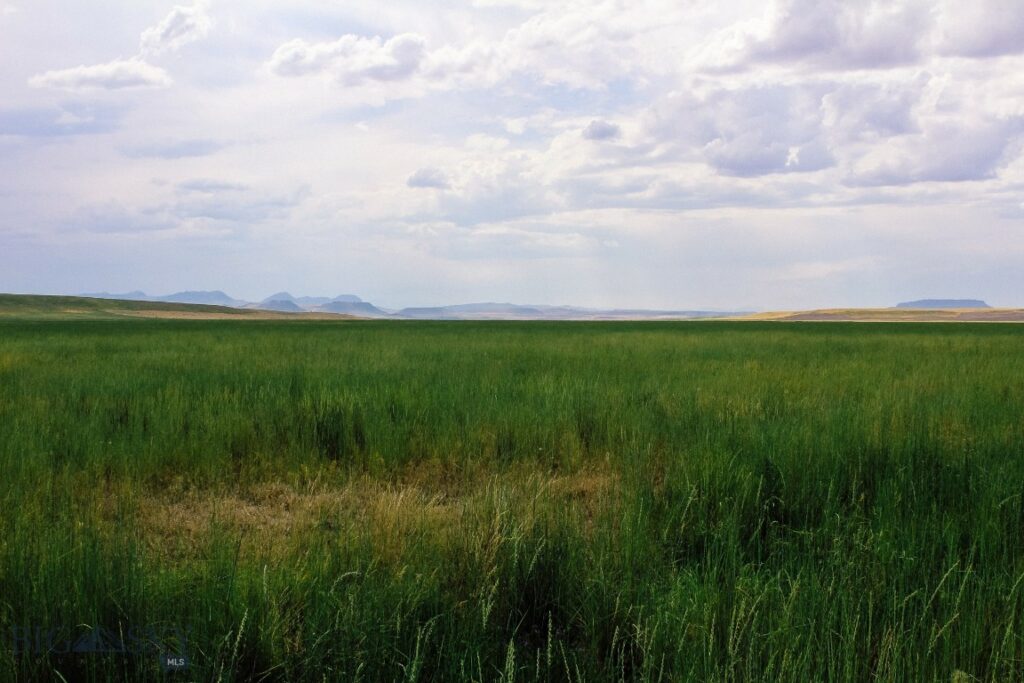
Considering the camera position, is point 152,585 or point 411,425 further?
point 411,425

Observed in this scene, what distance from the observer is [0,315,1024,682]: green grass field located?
2838 mm

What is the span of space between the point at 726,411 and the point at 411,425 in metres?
3.50

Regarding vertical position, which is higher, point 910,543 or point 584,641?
point 910,543

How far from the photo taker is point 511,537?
12.0 ft

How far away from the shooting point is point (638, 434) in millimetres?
6891

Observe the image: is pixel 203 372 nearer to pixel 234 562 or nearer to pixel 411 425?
pixel 411 425

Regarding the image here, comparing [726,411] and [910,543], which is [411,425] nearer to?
[726,411]

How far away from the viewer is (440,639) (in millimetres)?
3008

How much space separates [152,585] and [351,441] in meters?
3.72

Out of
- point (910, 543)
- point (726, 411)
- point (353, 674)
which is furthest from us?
point (726, 411)

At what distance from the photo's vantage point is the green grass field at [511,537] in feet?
9.31

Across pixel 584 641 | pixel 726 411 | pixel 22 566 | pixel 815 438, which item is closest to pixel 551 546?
pixel 584 641

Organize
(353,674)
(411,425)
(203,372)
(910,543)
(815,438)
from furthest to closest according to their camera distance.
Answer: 1. (203,372)
2. (411,425)
3. (815,438)
4. (910,543)
5. (353,674)

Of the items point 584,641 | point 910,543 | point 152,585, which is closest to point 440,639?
point 584,641
